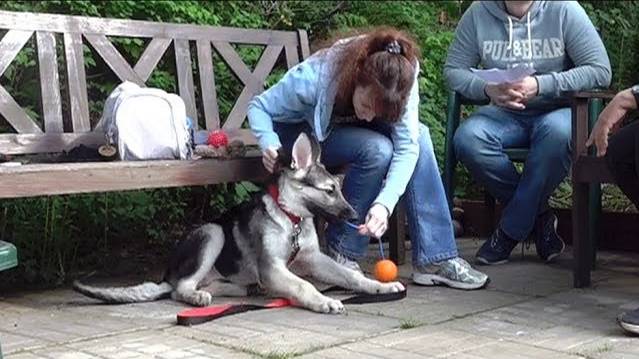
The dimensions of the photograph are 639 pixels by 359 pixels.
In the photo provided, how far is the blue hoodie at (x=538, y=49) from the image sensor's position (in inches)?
206

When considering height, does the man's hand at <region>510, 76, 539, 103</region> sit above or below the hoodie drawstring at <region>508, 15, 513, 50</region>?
below

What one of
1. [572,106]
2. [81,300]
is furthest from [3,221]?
[572,106]

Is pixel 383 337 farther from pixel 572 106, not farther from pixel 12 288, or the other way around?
pixel 12 288

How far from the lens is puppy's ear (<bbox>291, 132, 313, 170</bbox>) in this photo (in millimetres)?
4387

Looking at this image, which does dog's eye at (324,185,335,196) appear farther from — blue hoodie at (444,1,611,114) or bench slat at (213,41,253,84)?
bench slat at (213,41,253,84)

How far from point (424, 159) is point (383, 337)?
1.20 metres

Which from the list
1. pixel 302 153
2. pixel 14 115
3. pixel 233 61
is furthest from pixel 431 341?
pixel 233 61

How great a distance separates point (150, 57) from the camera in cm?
545

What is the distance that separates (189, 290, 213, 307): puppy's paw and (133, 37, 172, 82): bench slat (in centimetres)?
147

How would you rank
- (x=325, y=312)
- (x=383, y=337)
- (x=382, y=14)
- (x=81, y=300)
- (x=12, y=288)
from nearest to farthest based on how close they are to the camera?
1. (x=383, y=337)
2. (x=325, y=312)
3. (x=81, y=300)
4. (x=12, y=288)
5. (x=382, y=14)

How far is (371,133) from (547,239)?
4.43 ft

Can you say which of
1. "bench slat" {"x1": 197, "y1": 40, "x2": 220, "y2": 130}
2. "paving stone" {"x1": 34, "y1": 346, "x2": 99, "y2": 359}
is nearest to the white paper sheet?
"bench slat" {"x1": 197, "y1": 40, "x2": 220, "y2": 130}

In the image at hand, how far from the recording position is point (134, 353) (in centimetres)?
354

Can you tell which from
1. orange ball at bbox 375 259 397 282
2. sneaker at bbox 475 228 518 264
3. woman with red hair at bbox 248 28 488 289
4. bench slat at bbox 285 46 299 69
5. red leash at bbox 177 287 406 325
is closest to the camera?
red leash at bbox 177 287 406 325
